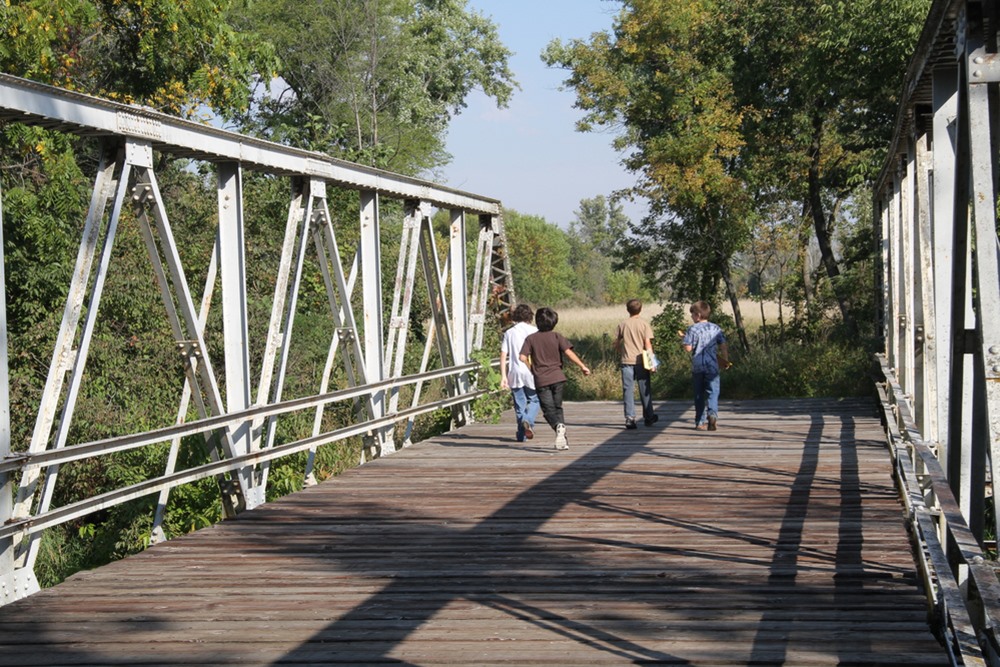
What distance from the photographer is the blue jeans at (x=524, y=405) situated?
14.8 meters

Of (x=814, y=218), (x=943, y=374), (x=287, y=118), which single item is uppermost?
(x=287, y=118)

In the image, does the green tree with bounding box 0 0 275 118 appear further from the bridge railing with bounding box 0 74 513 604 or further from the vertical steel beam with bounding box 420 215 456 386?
the vertical steel beam with bounding box 420 215 456 386

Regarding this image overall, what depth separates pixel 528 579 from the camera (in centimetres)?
770

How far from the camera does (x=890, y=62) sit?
21.3m

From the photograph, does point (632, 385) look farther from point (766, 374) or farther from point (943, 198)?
point (766, 374)

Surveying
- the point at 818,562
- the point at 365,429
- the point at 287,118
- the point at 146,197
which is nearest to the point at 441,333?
the point at 365,429

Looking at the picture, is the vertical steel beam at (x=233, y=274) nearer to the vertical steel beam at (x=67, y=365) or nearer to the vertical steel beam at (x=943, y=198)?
the vertical steel beam at (x=67, y=365)

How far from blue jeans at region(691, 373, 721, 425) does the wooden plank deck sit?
2.77m

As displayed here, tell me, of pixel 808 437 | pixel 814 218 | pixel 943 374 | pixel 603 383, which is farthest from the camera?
pixel 814 218

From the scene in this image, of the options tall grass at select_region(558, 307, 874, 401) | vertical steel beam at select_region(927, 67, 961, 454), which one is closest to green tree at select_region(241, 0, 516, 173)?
tall grass at select_region(558, 307, 874, 401)

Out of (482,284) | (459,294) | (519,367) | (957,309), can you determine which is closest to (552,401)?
(519,367)

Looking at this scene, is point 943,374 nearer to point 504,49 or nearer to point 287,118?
point 287,118

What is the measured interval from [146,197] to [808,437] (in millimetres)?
8750

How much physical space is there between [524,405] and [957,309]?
924 cm
